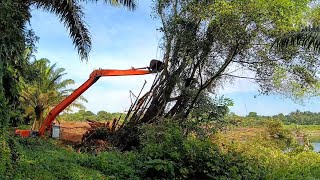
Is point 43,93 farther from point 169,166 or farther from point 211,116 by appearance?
point 169,166

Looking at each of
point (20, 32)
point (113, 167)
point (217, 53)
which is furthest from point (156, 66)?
point (113, 167)

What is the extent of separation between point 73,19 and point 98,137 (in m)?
4.84

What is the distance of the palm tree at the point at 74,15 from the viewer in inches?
571

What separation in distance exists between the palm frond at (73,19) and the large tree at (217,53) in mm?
3006

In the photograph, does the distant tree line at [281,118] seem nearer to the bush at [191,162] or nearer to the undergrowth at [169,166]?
the undergrowth at [169,166]

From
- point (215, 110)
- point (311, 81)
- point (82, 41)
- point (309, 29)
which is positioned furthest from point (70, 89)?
point (309, 29)

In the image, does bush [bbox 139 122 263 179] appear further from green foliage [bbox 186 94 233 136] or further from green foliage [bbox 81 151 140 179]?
green foliage [bbox 186 94 233 136]

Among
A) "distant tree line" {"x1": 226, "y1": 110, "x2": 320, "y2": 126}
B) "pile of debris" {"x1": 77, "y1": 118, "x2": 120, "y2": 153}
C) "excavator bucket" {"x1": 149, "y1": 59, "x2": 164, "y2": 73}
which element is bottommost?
"pile of debris" {"x1": 77, "y1": 118, "x2": 120, "y2": 153}

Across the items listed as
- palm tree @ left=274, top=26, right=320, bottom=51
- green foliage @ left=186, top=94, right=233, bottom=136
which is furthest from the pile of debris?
palm tree @ left=274, top=26, right=320, bottom=51

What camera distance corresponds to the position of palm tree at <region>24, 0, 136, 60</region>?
14508 mm

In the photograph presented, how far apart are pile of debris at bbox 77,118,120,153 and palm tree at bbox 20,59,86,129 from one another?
7.68 meters

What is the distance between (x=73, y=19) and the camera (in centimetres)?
1502

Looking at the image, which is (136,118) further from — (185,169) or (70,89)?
(70,89)

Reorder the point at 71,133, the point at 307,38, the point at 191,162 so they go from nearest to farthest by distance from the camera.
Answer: the point at 191,162 < the point at 307,38 < the point at 71,133
